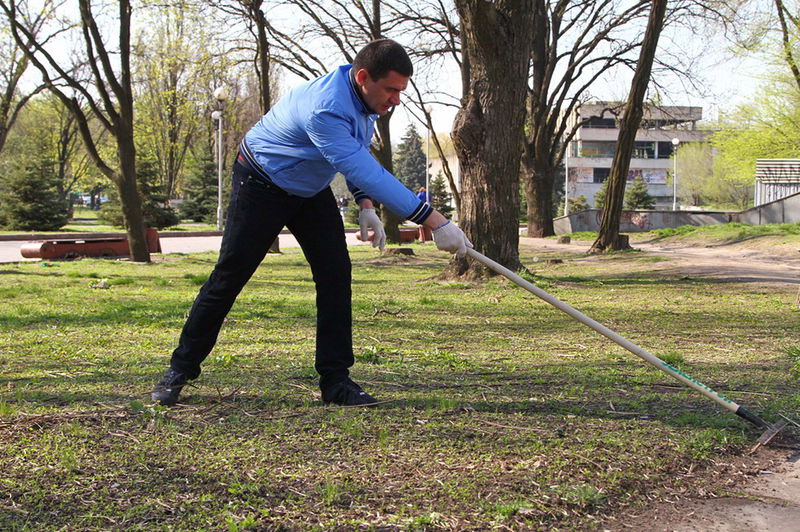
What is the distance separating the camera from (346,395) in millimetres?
3889

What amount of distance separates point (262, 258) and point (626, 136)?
13503 millimetres

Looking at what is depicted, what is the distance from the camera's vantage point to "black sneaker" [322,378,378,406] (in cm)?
388

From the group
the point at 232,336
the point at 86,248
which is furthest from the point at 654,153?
the point at 232,336

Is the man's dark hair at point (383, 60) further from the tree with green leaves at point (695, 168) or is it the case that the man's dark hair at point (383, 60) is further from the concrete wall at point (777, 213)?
the tree with green leaves at point (695, 168)

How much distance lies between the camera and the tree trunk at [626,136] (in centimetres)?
1490

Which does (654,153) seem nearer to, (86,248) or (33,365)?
(86,248)

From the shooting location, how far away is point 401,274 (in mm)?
12859

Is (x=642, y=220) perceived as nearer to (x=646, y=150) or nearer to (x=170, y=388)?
(x=170, y=388)

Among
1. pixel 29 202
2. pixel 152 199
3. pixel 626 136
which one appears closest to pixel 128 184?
pixel 626 136

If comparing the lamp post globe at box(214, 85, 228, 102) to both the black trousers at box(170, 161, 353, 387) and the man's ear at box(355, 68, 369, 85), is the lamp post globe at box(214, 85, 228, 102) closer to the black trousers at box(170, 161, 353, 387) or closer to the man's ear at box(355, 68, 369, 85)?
the black trousers at box(170, 161, 353, 387)

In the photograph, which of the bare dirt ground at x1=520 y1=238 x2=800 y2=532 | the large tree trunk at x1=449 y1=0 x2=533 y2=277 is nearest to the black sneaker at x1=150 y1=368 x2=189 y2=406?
the bare dirt ground at x1=520 y1=238 x2=800 y2=532

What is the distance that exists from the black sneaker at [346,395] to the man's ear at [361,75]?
4.90 ft

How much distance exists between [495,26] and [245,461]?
7765 millimetres

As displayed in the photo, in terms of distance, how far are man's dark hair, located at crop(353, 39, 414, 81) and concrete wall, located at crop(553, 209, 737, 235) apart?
28.7 m
